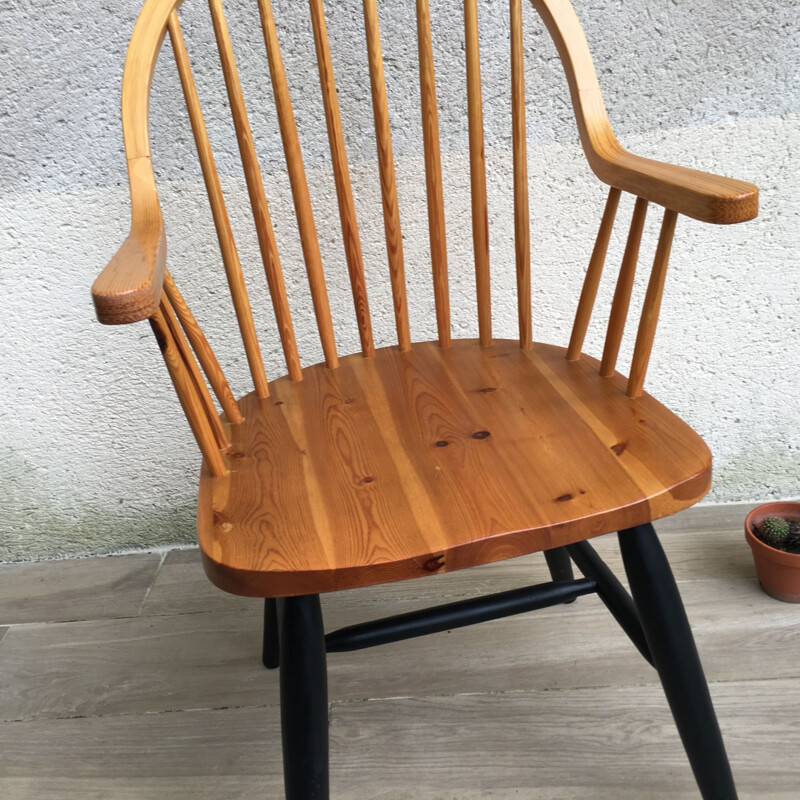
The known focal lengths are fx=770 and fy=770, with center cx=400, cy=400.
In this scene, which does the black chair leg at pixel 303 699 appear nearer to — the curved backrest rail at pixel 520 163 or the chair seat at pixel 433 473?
the chair seat at pixel 433 473

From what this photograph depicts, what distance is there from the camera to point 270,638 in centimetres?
102

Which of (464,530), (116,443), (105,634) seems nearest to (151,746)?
(105,634)

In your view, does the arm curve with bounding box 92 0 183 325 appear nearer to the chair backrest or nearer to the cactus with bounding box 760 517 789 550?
the chair backrest

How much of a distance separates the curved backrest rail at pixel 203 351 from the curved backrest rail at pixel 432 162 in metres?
0.27

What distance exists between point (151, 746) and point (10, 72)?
89cm

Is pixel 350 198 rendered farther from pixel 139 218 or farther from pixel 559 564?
pixel 559 564

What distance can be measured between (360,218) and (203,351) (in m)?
0.40

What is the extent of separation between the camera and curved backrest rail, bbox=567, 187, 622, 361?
2.53ft

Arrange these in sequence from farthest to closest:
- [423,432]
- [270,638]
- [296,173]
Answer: [270,638] < [296,173] < [423,432]

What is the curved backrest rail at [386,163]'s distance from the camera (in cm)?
83

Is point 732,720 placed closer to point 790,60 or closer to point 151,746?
point 151,746

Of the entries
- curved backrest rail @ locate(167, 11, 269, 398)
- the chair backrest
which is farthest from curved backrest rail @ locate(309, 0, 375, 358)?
curved backrest rail @ locate(167, 11, 269, 398)

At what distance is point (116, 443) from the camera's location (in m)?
1.26

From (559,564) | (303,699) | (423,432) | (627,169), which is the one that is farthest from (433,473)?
(559,564)
